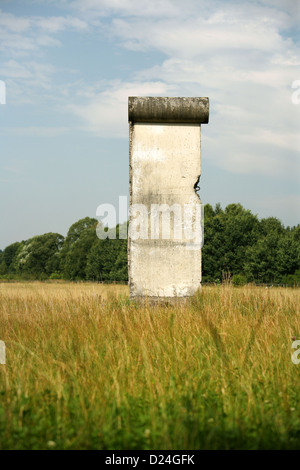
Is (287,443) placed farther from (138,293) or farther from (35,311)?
(35,311)

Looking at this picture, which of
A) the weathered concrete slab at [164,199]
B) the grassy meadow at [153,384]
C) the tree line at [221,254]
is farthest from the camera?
the tree line at [221,254]

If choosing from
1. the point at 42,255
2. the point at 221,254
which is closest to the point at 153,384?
the point at 221,254

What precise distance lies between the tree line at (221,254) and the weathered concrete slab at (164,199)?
14.1 meters

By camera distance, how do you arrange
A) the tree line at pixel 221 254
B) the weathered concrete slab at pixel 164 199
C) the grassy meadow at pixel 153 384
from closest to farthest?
the grassy meadow at pixel 153 384, the weathered concrete slab at pixel 164 199, the tree line at pixel 221 254

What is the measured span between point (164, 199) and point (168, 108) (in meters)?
1.38

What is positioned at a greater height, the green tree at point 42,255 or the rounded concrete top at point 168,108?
the rounded concrete top at point 168,108

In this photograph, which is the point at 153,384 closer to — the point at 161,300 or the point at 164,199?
the point at 161,300

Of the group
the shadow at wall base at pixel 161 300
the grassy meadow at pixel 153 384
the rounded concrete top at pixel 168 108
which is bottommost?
the grassy meadow at pixel 153 384

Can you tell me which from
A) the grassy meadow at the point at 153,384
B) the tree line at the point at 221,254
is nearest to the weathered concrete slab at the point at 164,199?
the grassy meadow at the point at 153,384

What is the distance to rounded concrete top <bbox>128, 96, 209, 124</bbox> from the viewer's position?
21.6 ft

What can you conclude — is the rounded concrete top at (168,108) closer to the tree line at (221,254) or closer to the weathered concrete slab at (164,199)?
the weathered concrete slab at (164,199)

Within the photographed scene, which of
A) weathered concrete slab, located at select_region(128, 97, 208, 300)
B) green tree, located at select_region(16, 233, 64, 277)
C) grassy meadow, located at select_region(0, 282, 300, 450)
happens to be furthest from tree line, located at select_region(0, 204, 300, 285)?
grassy meadow, located at select_region(0, 282, 300, 450)

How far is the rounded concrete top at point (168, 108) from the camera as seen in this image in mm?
6582
